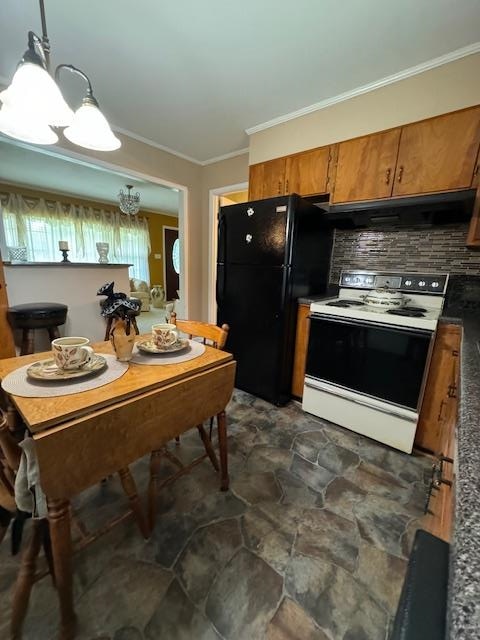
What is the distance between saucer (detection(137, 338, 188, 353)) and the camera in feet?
4.01

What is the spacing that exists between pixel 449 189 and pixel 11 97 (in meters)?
2.34

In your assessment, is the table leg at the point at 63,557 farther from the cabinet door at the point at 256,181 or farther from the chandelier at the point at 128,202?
the chandelier at the point at 128,202

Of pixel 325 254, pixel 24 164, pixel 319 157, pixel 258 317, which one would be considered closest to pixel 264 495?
pixel 258 317

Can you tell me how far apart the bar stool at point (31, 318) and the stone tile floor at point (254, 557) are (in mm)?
1507

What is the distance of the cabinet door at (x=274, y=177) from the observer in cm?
246

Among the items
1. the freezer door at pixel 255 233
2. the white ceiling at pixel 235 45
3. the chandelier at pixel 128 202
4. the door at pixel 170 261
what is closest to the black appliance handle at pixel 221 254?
the freezer door at pixel 255 233

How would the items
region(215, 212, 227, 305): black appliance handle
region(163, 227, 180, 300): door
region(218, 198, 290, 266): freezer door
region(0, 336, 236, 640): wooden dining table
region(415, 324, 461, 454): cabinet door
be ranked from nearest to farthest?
1. region(0, 336, 236, 640): wooden dining table
2. region(415, 324, 461, 454): cabinet door
3. region(218, 198, 290, 266): freezer door
4. region(215, 212, 227, 305): black appliance handle
5. region(163, 227, 180, 300): door

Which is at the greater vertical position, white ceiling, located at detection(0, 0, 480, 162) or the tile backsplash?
white ceiling, located at detection(0, 0, 480, 162)

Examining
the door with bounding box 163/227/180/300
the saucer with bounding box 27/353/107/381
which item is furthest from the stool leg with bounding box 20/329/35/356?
the door with bounding box 163/227/180/300

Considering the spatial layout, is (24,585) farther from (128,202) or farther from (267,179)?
(128,202)

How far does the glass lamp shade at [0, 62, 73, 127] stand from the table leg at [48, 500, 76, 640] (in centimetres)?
135

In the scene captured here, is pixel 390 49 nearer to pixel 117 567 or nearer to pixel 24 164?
pixel 117 567

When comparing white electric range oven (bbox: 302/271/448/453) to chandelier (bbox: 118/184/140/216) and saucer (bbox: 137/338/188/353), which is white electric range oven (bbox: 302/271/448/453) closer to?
saucer (bbox: 137/338/188/353)

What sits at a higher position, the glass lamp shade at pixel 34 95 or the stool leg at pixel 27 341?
the glass lamp shade at pixel 34 95
